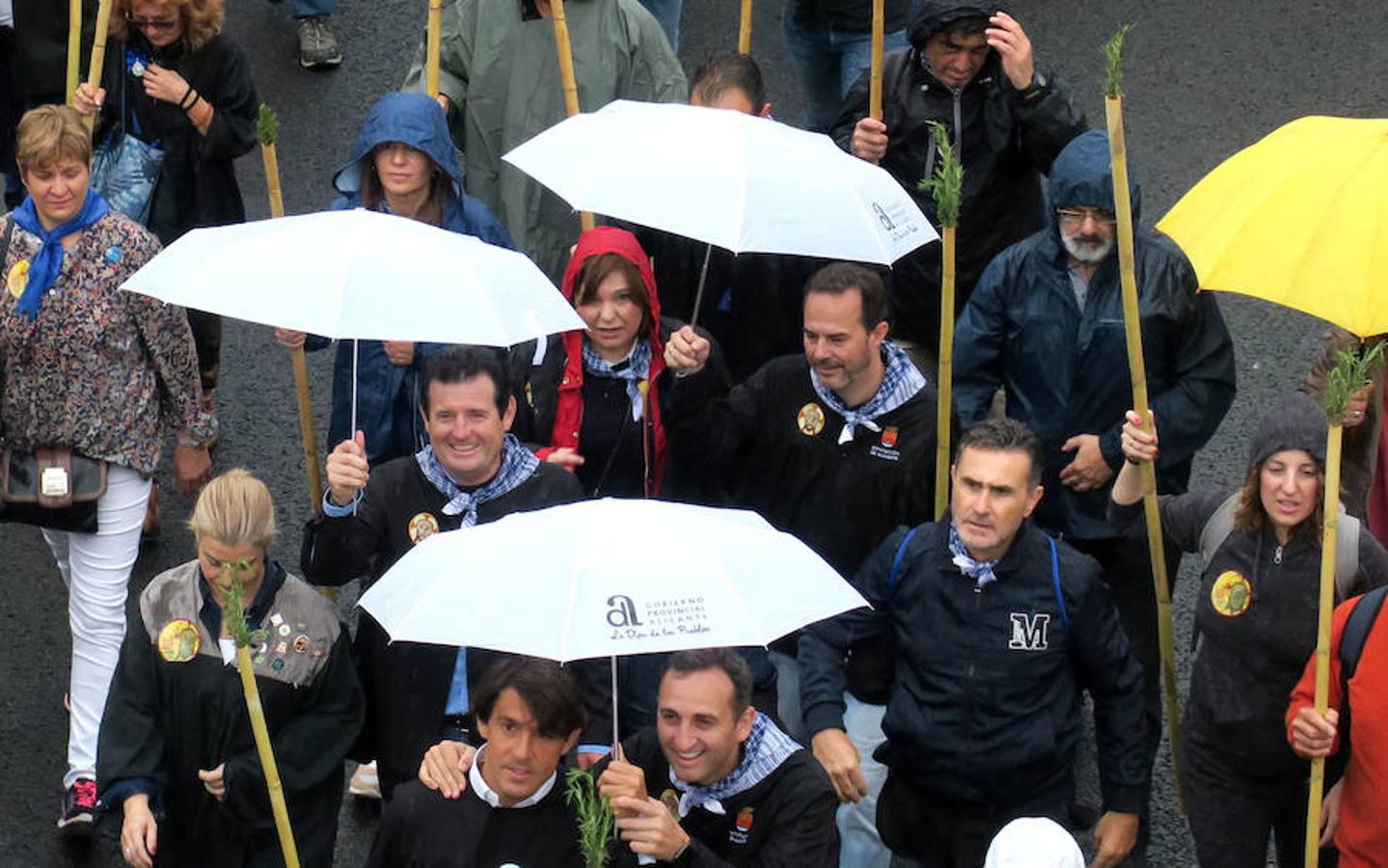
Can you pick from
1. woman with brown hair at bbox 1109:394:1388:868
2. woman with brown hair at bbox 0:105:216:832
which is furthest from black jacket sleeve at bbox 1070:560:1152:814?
woman with brown hair at bbox 0:105:216:832

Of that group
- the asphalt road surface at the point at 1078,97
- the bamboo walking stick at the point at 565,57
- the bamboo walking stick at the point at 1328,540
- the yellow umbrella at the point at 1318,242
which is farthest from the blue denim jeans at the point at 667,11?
the bamboo walking stick at the point at 1328,540

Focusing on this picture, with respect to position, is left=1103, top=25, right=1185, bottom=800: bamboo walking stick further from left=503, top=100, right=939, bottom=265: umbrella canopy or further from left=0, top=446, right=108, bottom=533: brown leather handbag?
left=0, top=446, right=108, bottom=533: brown leather handbag

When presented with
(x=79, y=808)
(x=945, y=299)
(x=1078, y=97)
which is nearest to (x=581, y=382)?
(x=945, y=299)

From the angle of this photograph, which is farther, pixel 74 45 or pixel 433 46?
pixel 74 45

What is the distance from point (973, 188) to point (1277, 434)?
2145mm

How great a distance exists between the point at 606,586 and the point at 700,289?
2185mm

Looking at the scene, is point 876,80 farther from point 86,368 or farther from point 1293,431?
point 86,368

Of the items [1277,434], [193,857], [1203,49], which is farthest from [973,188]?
[1203,49]

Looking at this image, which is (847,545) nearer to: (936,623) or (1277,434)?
(936,623)

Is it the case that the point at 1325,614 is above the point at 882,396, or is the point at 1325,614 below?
below

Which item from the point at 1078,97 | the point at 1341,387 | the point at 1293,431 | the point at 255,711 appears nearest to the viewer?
the point at 1341,387

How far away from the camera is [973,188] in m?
8.08

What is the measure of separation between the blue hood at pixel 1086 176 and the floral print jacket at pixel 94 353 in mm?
2672

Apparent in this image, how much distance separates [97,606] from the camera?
7.31m
